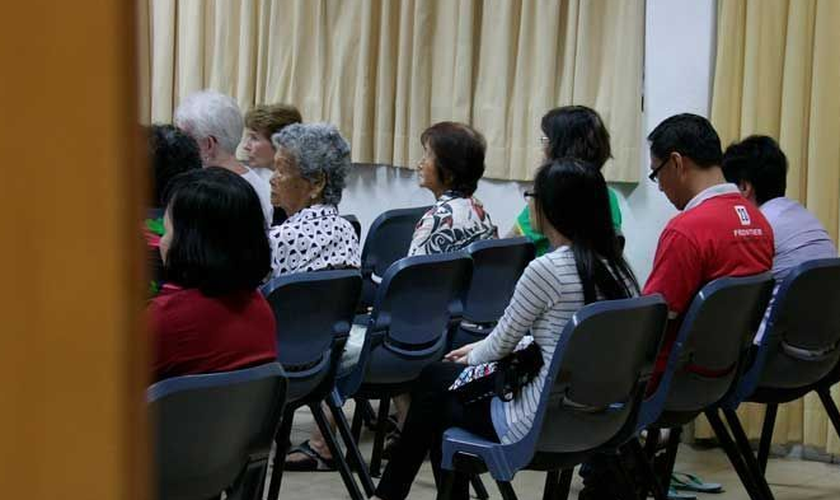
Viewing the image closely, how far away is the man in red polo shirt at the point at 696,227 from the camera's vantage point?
320 centimetres

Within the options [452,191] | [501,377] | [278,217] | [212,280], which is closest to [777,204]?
[452,191]

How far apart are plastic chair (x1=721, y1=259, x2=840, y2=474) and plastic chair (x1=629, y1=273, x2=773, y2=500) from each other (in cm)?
11

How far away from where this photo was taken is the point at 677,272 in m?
3.18

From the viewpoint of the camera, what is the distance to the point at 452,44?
5.28m

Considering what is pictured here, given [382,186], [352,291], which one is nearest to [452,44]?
[382,186]

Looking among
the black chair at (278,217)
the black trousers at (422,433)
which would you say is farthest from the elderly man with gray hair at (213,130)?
the black trousers at (422,433)

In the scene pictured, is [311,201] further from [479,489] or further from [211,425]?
[211,425]

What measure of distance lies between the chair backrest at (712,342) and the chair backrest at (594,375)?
290 mm

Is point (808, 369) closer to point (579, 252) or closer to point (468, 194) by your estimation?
point (579, 252)

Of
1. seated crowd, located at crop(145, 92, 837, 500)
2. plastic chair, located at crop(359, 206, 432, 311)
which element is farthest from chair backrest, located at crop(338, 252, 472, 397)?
plastic chair, located at crop(359, 206, 432, 311)

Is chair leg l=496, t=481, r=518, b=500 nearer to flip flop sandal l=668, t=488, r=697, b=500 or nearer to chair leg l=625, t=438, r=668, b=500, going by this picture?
chair leg l=625, t=438, r=668, b=500

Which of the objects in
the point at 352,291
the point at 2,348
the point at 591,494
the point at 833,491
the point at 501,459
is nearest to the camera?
the point at 2,348

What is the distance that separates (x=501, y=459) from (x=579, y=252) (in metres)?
0.52

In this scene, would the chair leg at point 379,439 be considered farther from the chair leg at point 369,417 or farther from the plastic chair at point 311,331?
the plastic chair at point 311,331
